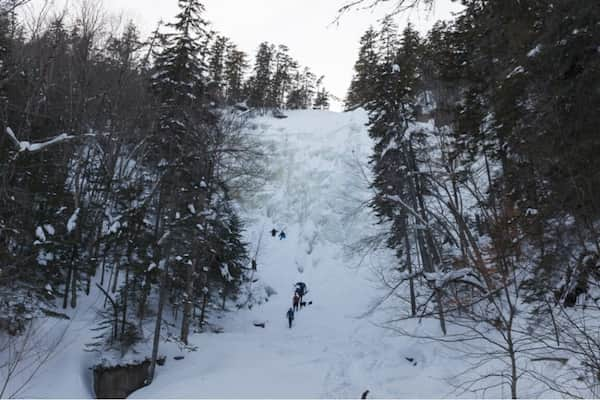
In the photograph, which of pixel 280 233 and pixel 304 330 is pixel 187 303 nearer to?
pixel 304 330

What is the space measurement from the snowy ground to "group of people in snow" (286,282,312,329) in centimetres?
52

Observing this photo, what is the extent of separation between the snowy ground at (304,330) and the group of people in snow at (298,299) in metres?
0.52

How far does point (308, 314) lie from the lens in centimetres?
2378

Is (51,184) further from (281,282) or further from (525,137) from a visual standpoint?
(281,282)

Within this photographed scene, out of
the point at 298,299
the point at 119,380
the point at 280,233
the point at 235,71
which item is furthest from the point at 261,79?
the point at 119,380

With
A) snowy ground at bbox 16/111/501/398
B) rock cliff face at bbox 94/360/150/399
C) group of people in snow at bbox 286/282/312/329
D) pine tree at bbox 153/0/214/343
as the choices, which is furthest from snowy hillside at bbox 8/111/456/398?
pine tree at bbox 153/0/214/343

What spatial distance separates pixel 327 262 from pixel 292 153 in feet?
54.7

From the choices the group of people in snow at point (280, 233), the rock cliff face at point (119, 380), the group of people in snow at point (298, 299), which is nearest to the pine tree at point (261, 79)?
the group of people in snow at point (280, 233)

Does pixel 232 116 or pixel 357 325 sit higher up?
pixel 232 116

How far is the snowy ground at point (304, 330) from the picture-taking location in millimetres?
11258

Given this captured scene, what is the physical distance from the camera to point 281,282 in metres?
28.8

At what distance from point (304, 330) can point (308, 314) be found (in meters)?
3.13

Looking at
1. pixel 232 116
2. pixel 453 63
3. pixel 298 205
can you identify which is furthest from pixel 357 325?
pixel 298 205

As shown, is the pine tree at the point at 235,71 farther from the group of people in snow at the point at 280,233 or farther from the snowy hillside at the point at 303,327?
the group of people in snow at the point at 280,233
